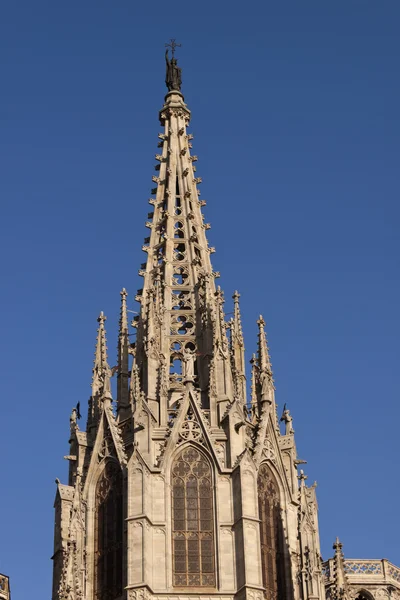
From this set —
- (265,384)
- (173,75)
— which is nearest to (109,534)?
(265,384)

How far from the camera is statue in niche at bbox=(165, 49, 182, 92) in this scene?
8612 cm

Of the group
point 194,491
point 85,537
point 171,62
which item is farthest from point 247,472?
point 171,62

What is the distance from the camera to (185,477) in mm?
67562

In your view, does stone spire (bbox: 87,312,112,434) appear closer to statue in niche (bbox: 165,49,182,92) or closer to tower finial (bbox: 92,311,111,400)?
tower finial (bbox: 92,311,111,400)

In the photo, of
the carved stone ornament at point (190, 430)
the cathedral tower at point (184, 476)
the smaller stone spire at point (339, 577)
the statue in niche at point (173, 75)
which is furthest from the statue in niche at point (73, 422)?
the statue in niche at point (173, 75)

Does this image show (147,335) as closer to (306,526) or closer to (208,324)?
(208,324)

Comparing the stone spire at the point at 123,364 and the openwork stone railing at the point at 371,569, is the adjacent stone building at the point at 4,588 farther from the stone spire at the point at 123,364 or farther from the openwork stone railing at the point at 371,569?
the openwork stone railing at the point at 371,569

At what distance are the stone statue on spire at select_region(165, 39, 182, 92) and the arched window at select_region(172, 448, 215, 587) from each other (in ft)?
82.1

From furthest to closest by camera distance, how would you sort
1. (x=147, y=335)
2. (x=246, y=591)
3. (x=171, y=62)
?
(x=171, y=62)
(x=147, y=335)
(x=246, y=591)

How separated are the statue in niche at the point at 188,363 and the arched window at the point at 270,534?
518cm

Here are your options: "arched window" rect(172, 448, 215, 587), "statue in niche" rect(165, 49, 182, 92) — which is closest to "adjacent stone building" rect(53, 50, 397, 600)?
"arched window" rect(172, 448, 215, 587)

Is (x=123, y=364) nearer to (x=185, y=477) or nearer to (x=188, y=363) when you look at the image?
(x=188, y=363)

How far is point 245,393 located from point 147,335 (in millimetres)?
5166

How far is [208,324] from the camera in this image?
7419 centimetres
